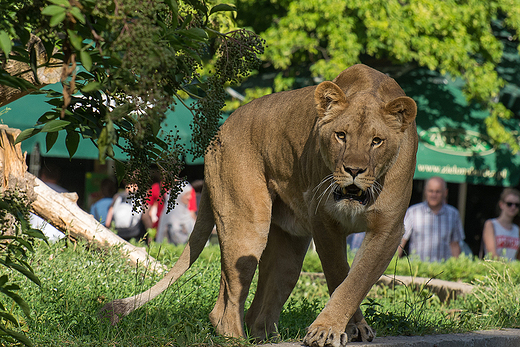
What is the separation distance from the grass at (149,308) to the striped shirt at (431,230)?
216 cm

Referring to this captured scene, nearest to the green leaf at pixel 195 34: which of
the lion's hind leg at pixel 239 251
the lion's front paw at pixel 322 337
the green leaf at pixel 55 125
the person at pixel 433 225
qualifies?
the green leaf at pixel 55 125

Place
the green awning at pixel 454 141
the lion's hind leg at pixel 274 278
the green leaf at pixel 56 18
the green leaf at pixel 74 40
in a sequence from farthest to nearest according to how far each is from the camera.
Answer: the green awning at pixel 454 141 → the lion's hind leg at pixel 274 278 → the green leaf at pixel 74 40 → the green leaf at pixel 56 18

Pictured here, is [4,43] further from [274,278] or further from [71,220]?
[71,220]

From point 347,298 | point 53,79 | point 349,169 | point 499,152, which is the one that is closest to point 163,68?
point 349,169

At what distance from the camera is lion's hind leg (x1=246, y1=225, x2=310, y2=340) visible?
4.39 metres

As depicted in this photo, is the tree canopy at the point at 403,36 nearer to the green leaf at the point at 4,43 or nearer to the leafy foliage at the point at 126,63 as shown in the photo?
the leafy foliage at the point at 126,63

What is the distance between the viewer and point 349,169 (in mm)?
3242

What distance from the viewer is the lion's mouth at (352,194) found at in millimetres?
3354

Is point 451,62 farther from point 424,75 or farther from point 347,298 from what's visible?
point 347,298

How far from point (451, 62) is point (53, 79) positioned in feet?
28.9

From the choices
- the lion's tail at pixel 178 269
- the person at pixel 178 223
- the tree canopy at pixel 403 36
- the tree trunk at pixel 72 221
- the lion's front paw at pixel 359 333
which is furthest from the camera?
the tree canopy at pixel 403 36

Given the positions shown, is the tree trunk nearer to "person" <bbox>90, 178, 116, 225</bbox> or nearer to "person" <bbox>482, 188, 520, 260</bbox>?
"person" <bbox>90, 178, 116, 225</bbox>

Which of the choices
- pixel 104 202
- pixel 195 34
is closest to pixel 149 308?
pixel 195 34

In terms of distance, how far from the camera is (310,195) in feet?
12.7
